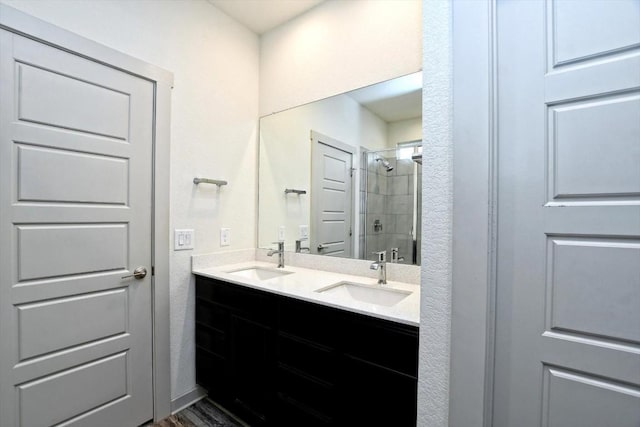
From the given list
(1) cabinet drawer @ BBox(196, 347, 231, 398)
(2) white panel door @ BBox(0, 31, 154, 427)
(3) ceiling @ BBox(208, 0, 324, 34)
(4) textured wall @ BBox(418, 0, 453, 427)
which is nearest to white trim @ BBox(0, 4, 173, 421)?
(2) white panel door @ BBox(0, 31, 154, 427)

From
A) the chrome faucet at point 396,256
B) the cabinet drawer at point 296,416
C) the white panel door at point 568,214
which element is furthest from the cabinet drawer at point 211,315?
the white panel door at point 568,214

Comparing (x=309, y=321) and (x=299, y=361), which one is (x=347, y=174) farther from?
(x=299, y=361)

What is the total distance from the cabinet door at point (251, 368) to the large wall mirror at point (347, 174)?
2.41ft

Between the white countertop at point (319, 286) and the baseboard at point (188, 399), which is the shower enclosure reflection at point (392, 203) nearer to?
the white countertop at point (319, 286)

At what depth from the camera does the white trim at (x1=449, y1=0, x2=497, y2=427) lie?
3.02 ft

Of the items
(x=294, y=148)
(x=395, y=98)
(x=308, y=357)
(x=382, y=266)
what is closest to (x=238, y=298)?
(x=308, y=357)

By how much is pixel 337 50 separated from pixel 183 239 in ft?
5.60

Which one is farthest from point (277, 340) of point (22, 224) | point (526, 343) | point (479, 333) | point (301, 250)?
point (22, 224)

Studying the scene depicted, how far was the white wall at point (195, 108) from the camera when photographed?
167 centimetres

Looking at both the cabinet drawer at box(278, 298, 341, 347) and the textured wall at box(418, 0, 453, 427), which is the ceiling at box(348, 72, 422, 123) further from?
the cabinet drawer at box(278, 298, 341, 347)

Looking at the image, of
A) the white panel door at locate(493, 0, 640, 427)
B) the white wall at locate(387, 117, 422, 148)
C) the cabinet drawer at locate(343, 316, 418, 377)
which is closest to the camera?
the white panel door at locate(493, 0, 640, 427)

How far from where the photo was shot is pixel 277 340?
1.51 metres

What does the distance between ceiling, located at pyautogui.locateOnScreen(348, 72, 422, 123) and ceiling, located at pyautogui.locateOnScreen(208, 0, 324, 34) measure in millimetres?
863

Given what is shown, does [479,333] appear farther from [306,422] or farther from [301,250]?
[301,250]
